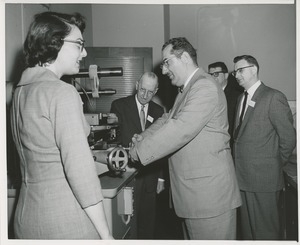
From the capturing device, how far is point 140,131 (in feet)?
9.39

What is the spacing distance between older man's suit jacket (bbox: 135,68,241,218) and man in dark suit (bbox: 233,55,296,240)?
76 cm

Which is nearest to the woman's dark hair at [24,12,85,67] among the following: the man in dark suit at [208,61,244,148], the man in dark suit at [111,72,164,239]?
the man in dark suit at [111,72,164,239]

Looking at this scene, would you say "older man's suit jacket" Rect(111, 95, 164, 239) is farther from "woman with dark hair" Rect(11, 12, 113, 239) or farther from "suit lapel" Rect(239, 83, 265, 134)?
"woman with dark hair" Rect(11, 12, 113, 239)

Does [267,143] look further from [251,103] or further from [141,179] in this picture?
[141,179]

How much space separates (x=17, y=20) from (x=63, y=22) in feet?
4.51

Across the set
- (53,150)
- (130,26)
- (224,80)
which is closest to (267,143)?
(224,80)

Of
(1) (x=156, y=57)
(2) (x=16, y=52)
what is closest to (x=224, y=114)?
(2) (x=16, y=52)

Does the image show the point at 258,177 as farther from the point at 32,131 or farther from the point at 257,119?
the point at 32,131

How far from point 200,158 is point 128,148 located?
44 cm

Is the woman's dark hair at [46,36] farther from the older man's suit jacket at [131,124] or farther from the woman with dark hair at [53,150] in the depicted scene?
the older man's suit jacket at [131,124]

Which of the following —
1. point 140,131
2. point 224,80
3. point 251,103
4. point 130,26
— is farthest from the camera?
point 130,26

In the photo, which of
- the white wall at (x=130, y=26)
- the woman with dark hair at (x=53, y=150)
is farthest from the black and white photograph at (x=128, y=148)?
the white wall at (x=130, y=26)

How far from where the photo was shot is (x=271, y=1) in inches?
51.3

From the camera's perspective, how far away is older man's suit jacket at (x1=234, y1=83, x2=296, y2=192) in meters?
2.31
